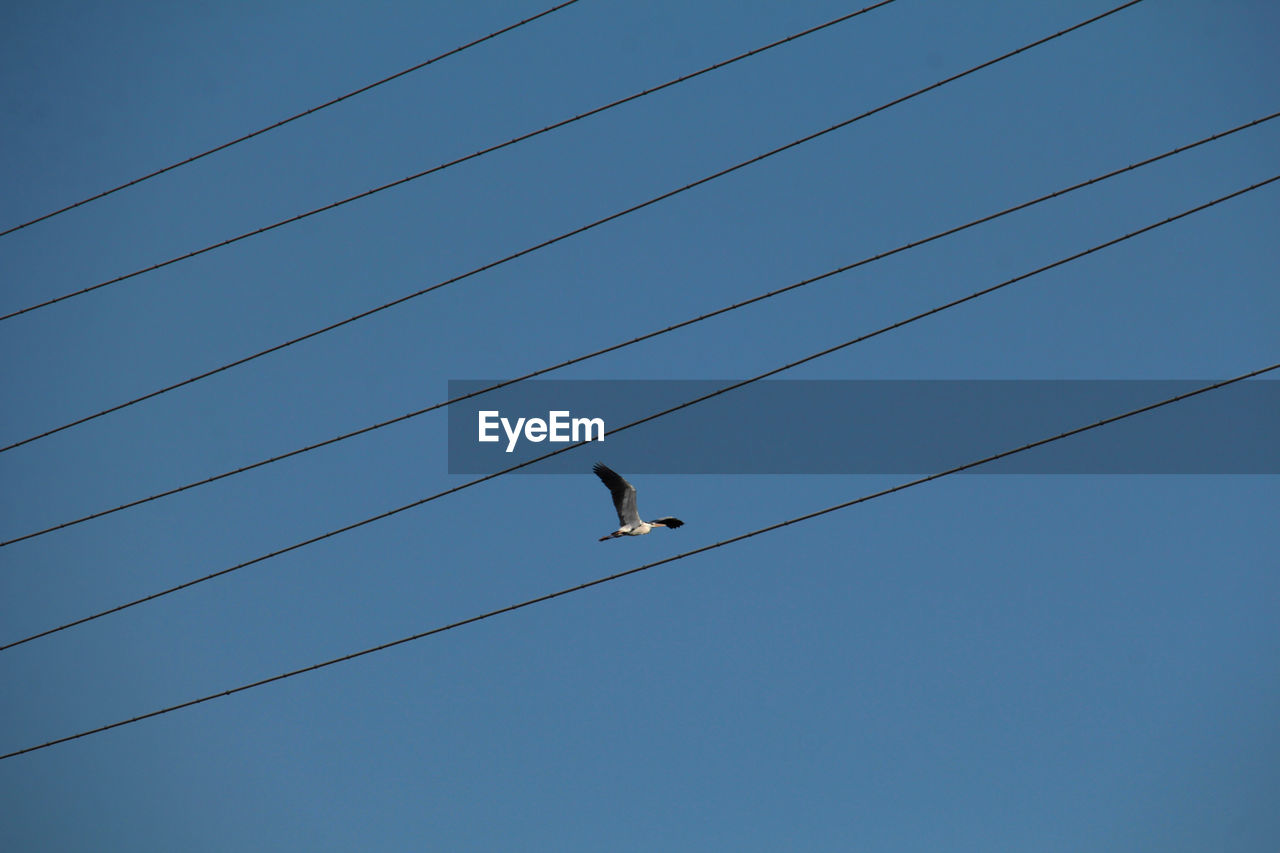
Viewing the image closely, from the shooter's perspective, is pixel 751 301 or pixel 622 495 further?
pixel 622 495

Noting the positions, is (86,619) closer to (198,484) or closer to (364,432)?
(198,484)

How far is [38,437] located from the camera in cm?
1861

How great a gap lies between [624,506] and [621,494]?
28 cm

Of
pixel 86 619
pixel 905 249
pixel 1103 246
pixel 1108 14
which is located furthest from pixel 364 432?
pixel 1108 14

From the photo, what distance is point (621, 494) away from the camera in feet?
106

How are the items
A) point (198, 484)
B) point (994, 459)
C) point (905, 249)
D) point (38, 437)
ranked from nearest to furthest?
point (994, 459)
point (905, 249)
point (198, 484)
point (38, 437)

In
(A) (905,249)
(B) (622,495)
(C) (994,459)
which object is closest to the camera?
(C) (994,459)

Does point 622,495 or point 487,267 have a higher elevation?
point 622,495

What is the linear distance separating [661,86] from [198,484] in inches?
287

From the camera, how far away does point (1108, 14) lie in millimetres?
17625

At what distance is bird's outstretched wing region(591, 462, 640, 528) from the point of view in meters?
32.2

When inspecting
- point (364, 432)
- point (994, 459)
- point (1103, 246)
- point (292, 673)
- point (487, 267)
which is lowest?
point (292, 673)

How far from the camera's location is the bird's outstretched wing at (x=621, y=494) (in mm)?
32219

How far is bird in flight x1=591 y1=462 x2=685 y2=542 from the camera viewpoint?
3222 centimetres
